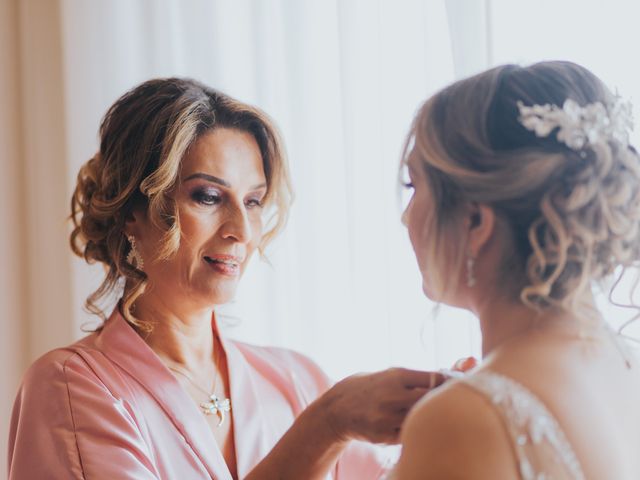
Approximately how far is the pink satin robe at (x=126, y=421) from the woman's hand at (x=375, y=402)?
299mm

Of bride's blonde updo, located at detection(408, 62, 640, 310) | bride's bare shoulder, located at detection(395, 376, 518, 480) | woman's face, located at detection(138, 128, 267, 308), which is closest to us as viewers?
bride's bare shoulder, located at detection(395, 376, 518, 480)

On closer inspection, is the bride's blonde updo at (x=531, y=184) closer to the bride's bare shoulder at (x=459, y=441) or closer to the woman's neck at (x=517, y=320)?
the woman's neck at (x=517, y=320)

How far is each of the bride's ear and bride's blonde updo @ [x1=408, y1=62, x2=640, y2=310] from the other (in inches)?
0.4

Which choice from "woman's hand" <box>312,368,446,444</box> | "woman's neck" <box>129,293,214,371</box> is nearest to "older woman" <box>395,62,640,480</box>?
"woman's hand" <box>312,368,446,444</box>

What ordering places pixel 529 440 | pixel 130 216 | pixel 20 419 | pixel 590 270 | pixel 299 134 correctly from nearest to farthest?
pixel 529 440 < pixel 590 270 < pixel 20 419 < pixel 130 216 < pixel 299 134

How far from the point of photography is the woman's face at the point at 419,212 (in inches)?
42.1

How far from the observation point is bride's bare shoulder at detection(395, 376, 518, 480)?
89 cm

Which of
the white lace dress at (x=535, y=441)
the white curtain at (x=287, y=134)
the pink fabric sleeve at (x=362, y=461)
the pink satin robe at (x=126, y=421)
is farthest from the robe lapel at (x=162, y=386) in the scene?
the white lace dress at (x=535, y=441)

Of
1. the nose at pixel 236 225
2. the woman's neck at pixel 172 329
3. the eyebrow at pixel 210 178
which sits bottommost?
the woman's neck at pixel 172 329

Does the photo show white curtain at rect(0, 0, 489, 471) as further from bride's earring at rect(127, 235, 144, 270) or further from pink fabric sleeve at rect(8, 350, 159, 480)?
pink fabric sleeve at rect(8, 350, 159, 480)

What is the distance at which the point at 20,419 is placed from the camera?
1567mm

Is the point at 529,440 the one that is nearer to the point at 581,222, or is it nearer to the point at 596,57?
the point at 581,222

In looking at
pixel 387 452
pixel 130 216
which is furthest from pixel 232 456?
pixel 130 216

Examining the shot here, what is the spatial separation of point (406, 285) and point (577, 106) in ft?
2.77
